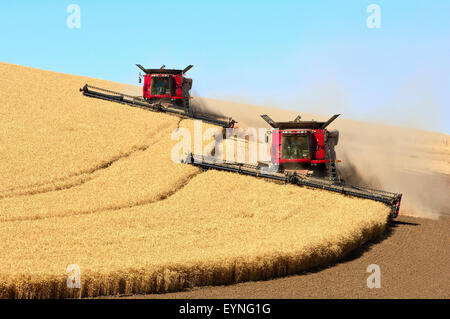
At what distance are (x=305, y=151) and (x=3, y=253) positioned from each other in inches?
542

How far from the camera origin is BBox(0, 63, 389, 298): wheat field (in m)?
12.8

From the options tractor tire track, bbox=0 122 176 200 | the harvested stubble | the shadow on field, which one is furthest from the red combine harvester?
tractor tire track, bbox=0 122 176 200

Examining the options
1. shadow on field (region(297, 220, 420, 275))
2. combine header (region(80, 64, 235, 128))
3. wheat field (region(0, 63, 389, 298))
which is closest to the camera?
wheat field (region(0, 63, 389, 298))

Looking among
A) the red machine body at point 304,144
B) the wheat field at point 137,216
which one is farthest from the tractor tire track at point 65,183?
the red machine body at point 304,144

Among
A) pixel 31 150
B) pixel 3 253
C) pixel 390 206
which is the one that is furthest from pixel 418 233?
pixel 31 150

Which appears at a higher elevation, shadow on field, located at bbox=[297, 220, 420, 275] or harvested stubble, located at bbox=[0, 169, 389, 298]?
harvested stubble, located at bbox=[0, 169, 389, 298]

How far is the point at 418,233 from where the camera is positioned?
19.8 metres

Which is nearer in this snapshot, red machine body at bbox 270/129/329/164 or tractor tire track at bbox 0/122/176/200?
tractor tire track at bbox 0/122/176/200

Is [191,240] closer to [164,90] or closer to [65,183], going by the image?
[65,183]

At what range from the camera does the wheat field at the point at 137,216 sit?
12758mm

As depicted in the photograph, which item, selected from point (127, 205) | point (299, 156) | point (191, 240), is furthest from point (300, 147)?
point (191, 240)

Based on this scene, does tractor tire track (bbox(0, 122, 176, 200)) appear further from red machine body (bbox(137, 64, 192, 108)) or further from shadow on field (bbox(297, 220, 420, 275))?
shadow on field (bbox(297, 220, 420, 275))

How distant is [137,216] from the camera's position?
18.8m
